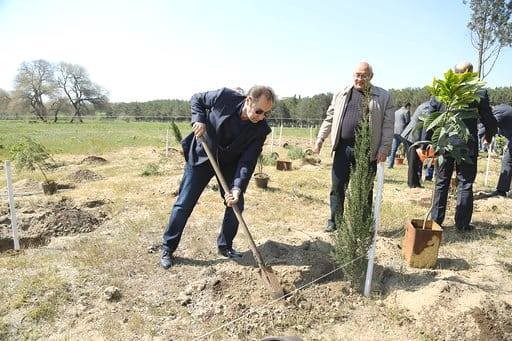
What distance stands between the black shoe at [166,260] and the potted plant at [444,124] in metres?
2.47

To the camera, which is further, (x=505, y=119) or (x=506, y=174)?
(x=506, y=174)

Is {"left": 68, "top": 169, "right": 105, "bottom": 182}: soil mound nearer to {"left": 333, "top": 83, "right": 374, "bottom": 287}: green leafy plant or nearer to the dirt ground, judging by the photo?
the dirt ground

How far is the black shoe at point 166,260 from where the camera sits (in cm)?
411

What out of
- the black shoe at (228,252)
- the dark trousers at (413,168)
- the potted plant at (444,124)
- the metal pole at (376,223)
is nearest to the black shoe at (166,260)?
the black shoe at (228,252)

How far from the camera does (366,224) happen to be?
340 centimetres

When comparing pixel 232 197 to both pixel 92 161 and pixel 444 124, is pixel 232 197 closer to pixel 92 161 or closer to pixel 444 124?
pixel 444 124

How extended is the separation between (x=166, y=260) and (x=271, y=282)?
4.10 feet

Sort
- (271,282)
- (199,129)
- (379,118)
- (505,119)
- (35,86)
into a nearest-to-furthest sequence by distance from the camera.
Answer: (271,282) → (199,129) → (379,118) → (505,119) → (35,86)

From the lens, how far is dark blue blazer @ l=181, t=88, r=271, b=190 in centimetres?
393

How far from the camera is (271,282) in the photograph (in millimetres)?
3514

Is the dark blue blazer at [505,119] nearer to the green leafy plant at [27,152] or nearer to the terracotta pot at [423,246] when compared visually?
the terracotta pot at [423,246]

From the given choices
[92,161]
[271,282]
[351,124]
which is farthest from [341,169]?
[92,161]

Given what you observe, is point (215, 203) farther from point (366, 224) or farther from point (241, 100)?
point (366, 224)

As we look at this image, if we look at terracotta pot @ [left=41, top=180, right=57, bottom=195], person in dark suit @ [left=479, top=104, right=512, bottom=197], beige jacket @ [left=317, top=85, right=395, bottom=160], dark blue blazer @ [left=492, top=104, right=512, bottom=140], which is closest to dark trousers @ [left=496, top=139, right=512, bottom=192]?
person in dark suit @ [left=479, top=104, right=512, bottom=197]
